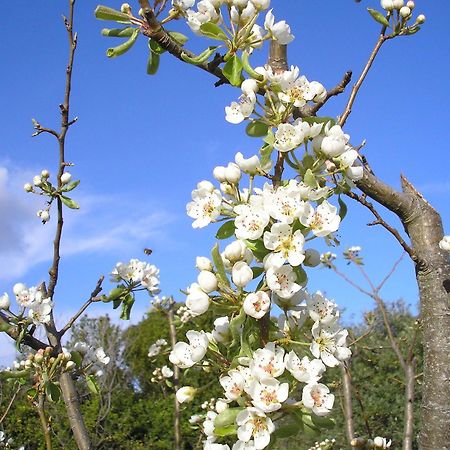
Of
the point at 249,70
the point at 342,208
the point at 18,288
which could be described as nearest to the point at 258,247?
the point at 342,208

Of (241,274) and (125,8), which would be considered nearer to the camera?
(241,274)

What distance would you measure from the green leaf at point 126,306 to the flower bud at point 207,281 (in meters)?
1.60

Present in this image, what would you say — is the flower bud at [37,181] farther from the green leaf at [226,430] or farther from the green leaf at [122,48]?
the green leaf at [226,430]

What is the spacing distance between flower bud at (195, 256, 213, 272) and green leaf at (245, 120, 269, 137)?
0.28m

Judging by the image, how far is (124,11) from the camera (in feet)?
5.12

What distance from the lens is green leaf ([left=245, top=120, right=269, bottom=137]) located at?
3.98 ft

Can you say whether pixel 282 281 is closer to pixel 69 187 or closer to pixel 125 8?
Result: pixel 125 8

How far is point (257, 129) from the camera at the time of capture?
1.22m

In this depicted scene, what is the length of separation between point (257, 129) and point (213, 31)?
292 mm

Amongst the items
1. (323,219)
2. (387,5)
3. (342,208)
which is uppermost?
(387,5)

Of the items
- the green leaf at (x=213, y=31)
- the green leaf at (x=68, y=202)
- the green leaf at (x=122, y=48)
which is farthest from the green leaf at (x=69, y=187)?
the green leaf at (x=213, y=31)

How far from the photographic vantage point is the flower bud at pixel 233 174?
1.20m

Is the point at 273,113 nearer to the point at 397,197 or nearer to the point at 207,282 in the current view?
the point at 207,282

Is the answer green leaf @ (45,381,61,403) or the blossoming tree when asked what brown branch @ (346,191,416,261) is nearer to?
the blossoming tree
